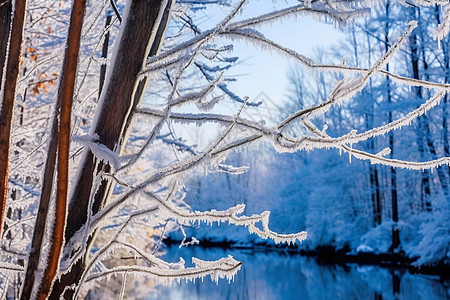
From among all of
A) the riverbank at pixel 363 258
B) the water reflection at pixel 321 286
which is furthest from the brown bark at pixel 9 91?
the riverbank at pixel 363 258

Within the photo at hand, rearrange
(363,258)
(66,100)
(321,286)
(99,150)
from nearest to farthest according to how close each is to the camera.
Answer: (66,100) < (99,150) < (321,286) < (363,258)

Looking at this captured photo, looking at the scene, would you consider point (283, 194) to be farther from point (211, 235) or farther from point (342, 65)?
point (342, 65)

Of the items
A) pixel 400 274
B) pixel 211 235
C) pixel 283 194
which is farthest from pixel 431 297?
pixel 211 235

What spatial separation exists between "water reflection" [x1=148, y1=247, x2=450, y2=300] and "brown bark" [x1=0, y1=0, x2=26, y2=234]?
10596mm

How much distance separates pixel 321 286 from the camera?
1427 centimetres

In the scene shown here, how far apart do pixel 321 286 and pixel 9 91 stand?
14535 mm

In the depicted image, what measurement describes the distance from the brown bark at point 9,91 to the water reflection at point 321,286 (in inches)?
417

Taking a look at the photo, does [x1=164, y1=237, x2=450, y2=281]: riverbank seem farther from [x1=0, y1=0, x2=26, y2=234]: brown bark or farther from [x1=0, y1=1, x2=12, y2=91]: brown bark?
[x1=0, y1=0, x2=26, y2=234]: brown bark

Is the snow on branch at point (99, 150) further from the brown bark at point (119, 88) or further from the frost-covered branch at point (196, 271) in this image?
the frost-covered branch at point (196, 271)

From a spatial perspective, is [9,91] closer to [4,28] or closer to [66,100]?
[66,100]

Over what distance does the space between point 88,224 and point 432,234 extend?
16.0 meters

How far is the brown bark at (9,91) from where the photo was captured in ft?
2.32

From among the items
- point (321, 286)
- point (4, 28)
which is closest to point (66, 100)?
point (4, 28)

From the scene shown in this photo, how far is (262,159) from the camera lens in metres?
45.6
